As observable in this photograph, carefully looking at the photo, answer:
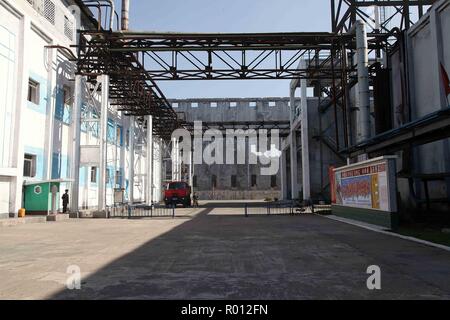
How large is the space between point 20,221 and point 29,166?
Answer: 13.4 feet

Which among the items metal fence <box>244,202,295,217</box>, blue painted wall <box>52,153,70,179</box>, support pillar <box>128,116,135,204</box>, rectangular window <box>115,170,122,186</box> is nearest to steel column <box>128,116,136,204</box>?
support pillar <box>128,116,135,204</box>

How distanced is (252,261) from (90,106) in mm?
21894

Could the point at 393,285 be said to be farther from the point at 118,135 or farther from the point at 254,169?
the point at 254,169

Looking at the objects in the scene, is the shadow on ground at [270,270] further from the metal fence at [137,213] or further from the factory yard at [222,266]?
the metal fence at [137,213]

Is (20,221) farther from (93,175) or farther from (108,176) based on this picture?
(108,176)

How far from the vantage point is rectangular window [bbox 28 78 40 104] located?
21078 millimetres

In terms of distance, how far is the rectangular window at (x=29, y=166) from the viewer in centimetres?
2050

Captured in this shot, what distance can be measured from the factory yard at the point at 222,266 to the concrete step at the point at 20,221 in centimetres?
411

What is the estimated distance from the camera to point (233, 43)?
76.9 ft

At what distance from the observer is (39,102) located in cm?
2155

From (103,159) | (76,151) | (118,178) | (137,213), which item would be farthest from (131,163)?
(76,151)

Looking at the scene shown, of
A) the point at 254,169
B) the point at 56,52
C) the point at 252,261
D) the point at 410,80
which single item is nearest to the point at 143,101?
the point at 56,52

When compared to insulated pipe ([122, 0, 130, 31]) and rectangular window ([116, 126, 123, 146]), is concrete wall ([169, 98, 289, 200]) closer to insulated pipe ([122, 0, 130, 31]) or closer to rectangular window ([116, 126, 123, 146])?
rectangular window ([116, 126, 123, 146])
